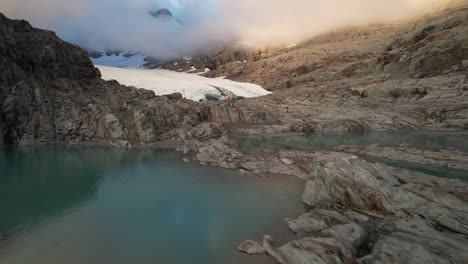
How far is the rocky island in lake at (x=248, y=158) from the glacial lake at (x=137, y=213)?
127 mm

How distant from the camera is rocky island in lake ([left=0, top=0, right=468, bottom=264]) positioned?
1452 cm

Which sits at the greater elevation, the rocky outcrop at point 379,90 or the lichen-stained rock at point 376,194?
the rocky outcrop at point 379,90

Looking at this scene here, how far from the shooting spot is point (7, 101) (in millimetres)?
49219

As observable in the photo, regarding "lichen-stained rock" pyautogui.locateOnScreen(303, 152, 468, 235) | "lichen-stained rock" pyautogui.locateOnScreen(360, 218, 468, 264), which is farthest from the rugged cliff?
"lichen-stained rock" pyautogui.locateOnScreen(360, 218, 468, 264)

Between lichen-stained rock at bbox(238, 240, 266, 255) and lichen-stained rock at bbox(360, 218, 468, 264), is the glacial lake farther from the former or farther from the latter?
lichen-stained rock at bbox(360, 218, 468, 264)

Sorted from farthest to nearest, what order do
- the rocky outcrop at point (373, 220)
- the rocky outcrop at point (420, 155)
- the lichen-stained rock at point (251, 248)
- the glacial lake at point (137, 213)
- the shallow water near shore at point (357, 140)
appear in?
the shallow water near shore at point (357, 140)
the rocky outcrop at point (420, 155)
the glacial lake at point (137, 213)
the lichen-stained rock at point (251, 248)
the rocky outcrop at point (373, 220)

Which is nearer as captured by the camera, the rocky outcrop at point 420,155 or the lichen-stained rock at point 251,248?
the lichen-stained rock at point 251,248

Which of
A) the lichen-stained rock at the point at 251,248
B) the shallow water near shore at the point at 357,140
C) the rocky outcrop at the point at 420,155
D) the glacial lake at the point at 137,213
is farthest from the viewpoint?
the shallow water near shore at the point at 357,140

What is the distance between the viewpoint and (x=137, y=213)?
1973cm

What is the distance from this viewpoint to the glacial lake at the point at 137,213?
569 inches

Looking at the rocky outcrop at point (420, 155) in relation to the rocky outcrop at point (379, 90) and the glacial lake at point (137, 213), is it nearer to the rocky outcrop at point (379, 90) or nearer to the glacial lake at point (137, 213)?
the glacial lake at point (137, 213)

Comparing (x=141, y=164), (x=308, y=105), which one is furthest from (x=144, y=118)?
(x=308, y=105)

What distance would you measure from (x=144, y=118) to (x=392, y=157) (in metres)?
37.8

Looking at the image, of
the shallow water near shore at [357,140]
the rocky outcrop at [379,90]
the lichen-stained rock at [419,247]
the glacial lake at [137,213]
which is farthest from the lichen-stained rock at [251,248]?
the rocky outcrop at [379,90]
